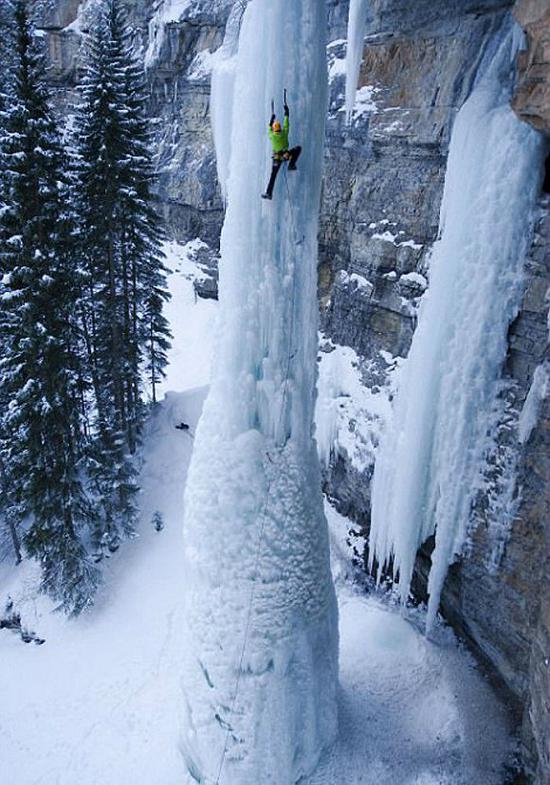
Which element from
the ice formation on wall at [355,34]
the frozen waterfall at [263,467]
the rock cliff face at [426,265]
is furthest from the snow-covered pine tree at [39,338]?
the rock cliff face at [426,265]

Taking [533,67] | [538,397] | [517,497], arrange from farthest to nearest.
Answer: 1. [517,497]
2. [538,397]
3. [533,67]

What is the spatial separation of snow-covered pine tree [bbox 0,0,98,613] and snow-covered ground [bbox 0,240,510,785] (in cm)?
98

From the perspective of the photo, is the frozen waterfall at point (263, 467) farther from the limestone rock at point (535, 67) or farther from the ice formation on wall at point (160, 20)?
the ice formation on wall at point (160, 20)

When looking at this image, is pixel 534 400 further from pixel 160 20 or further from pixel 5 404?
pixel 160 20

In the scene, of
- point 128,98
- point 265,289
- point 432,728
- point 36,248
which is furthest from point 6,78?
point 432,728

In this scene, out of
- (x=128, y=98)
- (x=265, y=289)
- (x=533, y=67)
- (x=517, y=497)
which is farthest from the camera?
(x=128, y=98)

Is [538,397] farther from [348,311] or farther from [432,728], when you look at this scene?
[348,311]

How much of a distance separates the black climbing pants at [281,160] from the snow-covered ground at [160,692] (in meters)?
6.82

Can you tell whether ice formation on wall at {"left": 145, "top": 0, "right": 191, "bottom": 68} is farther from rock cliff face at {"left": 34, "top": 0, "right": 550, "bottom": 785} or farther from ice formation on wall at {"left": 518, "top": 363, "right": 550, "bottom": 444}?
ice formation on wall at {"left": 518, "top": 363, "right": 550, "bottom": 444}

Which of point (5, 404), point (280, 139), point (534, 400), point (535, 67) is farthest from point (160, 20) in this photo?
point (534, 400)

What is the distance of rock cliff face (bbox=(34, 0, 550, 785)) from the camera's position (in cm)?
774

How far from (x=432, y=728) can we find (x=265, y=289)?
281 inches

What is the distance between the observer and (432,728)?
831 cm

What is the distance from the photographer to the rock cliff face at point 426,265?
25.4ft
